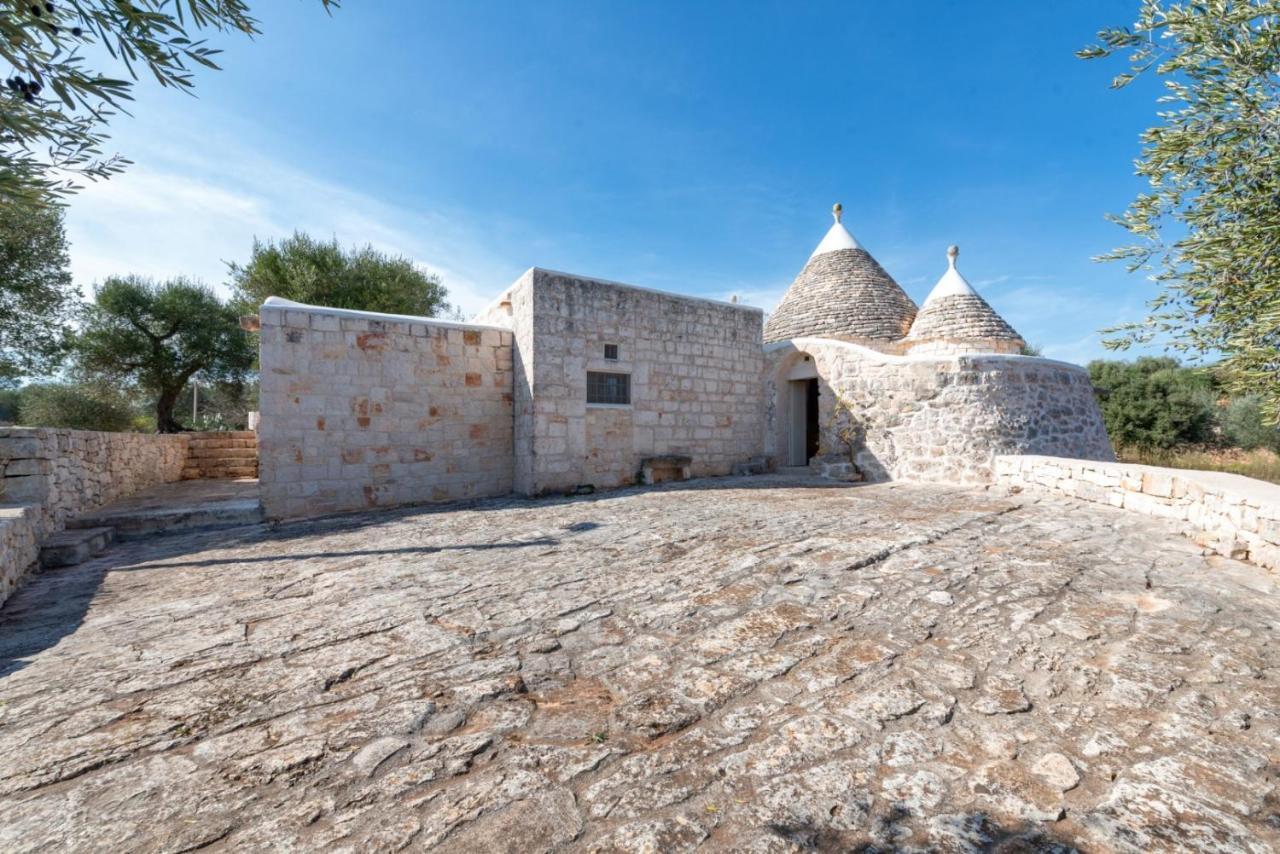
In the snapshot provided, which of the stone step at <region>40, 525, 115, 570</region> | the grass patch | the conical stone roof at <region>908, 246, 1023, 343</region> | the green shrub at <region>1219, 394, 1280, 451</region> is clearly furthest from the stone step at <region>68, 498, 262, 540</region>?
the green shrub at <region>1219, 394, 1280, 451</region>

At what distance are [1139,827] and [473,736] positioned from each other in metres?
2.28

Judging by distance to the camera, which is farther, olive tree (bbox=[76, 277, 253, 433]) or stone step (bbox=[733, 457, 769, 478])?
olive tree (bbox=[76, 277, 253, 433])

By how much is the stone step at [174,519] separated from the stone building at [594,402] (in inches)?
19.6

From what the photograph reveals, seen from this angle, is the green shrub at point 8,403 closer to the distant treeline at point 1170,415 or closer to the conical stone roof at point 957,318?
the conical stone roof at point 957,318

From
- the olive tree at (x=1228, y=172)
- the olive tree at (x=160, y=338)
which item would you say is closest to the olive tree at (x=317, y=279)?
the olive tree at (x=160, y=338)

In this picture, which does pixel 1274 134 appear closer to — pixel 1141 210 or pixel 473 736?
pixel 1141 210

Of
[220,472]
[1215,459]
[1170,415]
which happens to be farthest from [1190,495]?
[1170,415]

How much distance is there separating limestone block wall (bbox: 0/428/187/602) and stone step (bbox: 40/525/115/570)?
108 millimetres

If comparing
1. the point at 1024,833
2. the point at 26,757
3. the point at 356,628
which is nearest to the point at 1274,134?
the point at 1024,833

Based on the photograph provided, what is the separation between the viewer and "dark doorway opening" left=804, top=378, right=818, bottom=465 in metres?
12.8

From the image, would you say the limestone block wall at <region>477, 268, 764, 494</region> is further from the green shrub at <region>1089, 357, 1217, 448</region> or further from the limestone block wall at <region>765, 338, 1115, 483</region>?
the green shrub at <region>1089, 357, 1217, 448</region>

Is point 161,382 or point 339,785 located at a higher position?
point 161,382

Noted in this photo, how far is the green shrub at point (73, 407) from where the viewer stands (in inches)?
611

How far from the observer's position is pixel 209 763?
1.89 metres
